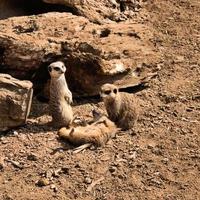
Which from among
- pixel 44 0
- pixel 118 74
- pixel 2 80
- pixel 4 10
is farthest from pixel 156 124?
pixel 4 10

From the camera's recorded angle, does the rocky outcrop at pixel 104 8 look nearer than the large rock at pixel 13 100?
No

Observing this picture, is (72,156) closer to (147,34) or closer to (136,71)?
(136,71)

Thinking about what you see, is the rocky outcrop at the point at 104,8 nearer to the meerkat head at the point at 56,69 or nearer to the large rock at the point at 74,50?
the large rock at the point at 74,50

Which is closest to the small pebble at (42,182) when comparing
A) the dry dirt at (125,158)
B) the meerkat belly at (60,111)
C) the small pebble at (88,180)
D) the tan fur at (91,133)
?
the dry dirt at (125,158)

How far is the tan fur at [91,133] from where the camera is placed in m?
5.32

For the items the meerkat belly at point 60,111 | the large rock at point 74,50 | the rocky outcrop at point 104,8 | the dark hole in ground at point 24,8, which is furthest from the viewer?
the dark hole in ground at point 24,8

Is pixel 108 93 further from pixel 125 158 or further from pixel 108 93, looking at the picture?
pixel 125 158

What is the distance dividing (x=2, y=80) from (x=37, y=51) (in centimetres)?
48

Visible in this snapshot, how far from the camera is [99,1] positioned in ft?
22.8

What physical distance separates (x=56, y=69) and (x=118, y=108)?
0.70 m

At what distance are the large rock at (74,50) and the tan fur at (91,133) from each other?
631 millimetres

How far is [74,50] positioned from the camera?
5.80 metres

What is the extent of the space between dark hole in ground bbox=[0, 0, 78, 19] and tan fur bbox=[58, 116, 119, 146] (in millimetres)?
1843

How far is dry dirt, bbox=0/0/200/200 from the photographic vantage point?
4910 mm
